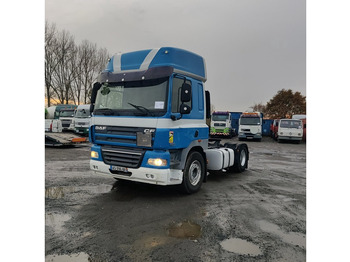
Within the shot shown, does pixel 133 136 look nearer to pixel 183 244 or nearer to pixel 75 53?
pixel 183 244

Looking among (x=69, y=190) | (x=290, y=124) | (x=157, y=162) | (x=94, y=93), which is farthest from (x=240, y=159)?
(x=290, y=124)

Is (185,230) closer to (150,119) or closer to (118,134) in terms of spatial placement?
(150,119)

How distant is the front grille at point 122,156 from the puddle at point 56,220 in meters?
1.45

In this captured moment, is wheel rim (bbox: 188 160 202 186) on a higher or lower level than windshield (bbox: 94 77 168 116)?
lower

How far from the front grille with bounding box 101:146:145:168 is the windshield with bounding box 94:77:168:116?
0.80 meters

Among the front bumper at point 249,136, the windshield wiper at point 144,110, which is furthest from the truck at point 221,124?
the windshield wiper at point 144,110

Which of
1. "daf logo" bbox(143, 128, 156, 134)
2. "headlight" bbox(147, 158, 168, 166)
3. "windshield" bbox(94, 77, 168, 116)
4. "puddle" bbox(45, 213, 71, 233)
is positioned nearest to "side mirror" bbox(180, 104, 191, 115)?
"windshield" bbox(94, 77, 168, 116)

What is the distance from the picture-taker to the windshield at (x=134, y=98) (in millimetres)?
5243

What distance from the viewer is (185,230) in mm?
4102

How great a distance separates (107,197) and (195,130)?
261cm

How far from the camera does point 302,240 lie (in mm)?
3891

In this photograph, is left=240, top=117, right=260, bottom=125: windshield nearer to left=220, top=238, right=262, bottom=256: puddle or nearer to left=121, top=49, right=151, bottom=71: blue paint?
left=121, top=49, right=151, bottom=71: blue paint

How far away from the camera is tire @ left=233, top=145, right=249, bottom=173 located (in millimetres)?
8730

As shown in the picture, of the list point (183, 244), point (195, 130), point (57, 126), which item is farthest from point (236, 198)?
point (57, 126)
